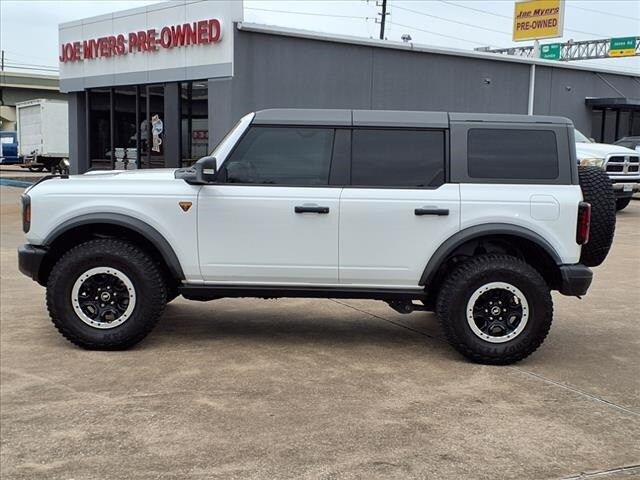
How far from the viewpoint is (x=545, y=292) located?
5031 millimetres

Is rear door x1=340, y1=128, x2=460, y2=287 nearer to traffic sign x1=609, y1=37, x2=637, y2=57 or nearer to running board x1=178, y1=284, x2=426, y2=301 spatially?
running board x1=178, y1=284, x2=426, y2=301

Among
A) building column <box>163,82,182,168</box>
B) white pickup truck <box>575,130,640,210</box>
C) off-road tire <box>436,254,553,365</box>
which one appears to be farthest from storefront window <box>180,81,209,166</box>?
off-road tire <box>436,254,553,365</box>

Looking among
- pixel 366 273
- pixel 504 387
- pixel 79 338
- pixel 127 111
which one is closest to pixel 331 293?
pixel 366 273

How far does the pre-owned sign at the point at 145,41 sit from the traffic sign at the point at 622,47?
36126 mm

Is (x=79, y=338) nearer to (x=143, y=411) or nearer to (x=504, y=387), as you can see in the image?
(x=143, y=411)

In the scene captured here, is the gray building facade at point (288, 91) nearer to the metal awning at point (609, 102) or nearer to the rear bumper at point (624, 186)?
the metal awning at point (609, 102)

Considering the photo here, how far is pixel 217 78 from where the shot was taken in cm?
1538

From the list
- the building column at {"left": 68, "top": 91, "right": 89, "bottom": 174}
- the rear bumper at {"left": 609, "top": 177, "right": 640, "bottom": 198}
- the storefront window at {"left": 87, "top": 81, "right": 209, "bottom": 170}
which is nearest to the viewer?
the rear bumper at {"left": 609, "top": 177, "right": 640, "bottom": 198}

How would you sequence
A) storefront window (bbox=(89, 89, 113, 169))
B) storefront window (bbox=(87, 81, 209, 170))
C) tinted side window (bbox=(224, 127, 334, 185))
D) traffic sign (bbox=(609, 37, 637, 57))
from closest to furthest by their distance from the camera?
tinted side window (bbox=(224, 127, 334, 185)), storefront window (bbox=(87, 81, 209, 170)), storefront window (bbox=(89, 89, 113, 169)), traffic sign (bbox=(609, 37, 637, 57))

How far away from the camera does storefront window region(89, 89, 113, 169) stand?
773 inches

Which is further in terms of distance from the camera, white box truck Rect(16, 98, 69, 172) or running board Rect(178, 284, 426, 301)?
white box truck Rect(16, 98, 69, 172)

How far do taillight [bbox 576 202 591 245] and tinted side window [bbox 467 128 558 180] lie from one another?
316 mm

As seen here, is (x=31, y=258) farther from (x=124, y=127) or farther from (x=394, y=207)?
(x=124, y=127)

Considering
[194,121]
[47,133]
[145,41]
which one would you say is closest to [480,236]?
[194,121]
